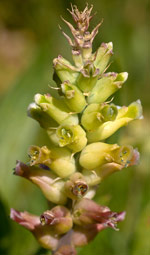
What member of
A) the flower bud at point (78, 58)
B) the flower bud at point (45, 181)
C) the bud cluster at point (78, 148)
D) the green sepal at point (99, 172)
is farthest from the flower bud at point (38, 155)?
the flower bud at point (78, 58)

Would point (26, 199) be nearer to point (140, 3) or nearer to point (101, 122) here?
point (101, 122)

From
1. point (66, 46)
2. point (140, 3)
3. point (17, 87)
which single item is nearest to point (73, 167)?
point (17, 87)

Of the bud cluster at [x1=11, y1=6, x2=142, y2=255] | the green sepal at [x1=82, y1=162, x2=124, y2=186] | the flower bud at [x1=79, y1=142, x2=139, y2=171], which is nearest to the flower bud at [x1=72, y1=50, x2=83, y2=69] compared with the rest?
the bud cluster at [x1=11, y1=6, x2=142, y2=255]

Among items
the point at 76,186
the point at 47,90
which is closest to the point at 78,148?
the point at 76,186

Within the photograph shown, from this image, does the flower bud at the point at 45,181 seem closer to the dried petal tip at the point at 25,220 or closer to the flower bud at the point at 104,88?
the dried petal tip at the point at 25,220

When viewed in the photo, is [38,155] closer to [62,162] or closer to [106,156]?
[62,162]

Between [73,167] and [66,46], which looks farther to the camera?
[66,46]
